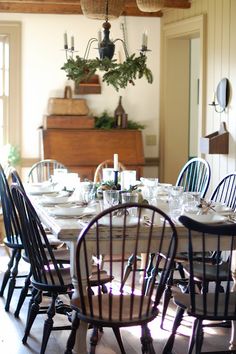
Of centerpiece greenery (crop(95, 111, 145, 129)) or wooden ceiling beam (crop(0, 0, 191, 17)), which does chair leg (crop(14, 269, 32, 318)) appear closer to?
centerpiece greenery (crop(95, 111, 145, 129))

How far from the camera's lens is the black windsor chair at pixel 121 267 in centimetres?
304

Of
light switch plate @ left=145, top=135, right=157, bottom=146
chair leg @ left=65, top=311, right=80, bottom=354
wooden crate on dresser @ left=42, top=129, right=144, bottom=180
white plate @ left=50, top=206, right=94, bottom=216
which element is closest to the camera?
chair leg @ left=65, top=311, right=80, bottom=354

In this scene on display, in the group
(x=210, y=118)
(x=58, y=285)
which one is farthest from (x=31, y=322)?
(x=210, y=118)

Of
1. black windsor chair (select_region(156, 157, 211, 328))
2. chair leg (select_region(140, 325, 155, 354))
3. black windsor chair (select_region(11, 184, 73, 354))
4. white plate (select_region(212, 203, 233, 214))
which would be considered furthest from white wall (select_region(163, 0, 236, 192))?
chair leg (select_region(140, 325, 155, 354))

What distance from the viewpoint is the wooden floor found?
12.6 feet

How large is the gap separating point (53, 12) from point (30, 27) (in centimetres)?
30

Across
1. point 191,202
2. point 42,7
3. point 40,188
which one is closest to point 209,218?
point 191,202

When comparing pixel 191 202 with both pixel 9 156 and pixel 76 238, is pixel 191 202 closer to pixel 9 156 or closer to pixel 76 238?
pixel 76 238

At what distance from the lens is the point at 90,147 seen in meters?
7.07

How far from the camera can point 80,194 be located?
4402 mm

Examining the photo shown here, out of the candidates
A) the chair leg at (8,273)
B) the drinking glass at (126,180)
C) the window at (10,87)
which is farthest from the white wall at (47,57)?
the drinking glass at (126,180)

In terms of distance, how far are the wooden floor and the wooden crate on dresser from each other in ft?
8.92

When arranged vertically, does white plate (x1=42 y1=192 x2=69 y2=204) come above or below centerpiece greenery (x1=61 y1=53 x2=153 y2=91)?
below

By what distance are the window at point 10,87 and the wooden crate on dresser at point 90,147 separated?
436mm
